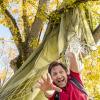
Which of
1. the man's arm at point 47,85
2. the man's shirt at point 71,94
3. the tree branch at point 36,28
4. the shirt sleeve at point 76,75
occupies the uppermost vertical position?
the tree branch at point 36,28

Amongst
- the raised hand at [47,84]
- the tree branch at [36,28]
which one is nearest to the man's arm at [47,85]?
the raised hand at [47,84]

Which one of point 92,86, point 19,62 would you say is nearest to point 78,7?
point 19,62

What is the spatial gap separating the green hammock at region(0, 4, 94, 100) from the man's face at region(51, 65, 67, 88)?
2036 millimetres

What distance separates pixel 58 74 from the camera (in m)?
3.52

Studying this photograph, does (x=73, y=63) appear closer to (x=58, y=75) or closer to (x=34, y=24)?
(x=58, y=75)

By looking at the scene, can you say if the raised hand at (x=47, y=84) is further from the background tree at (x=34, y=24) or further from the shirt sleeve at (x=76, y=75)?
the background tree at (x=34, y=24)

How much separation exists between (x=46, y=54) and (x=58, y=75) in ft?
9.19

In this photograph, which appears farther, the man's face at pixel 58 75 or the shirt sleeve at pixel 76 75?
the shirt sleeve at pixel 76 75

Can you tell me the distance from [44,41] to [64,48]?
0.72 meters

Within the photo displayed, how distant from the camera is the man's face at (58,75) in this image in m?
3.52

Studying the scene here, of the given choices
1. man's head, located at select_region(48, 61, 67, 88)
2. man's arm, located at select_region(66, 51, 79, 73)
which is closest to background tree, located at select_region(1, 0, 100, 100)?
man's arm, located at select_region(66, 51, 79, 73)

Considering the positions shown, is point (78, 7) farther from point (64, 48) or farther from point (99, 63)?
point (99, 63)

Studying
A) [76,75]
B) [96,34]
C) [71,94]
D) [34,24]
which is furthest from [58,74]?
[34,24]

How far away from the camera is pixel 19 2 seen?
8.70 m
